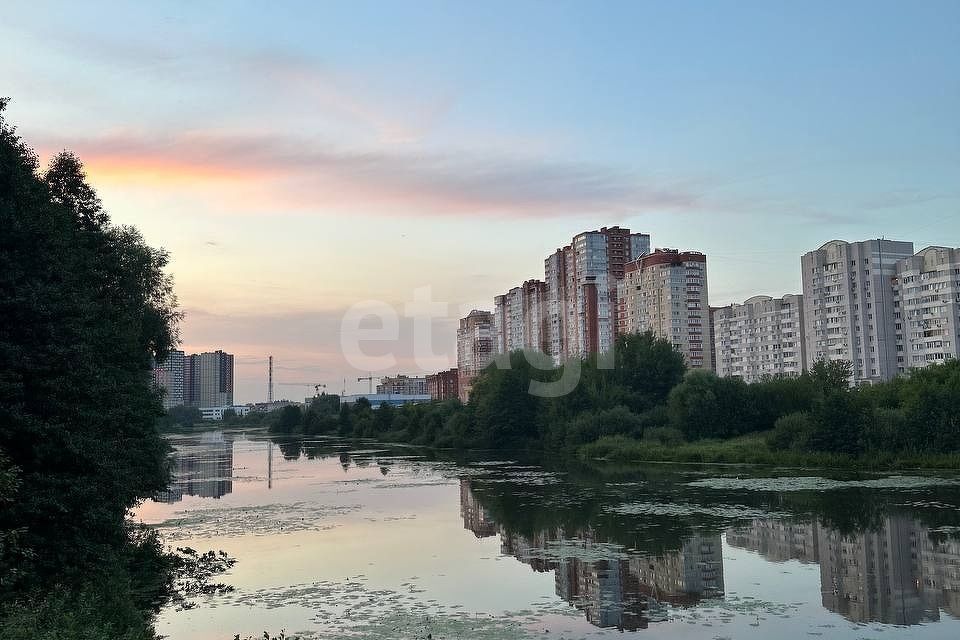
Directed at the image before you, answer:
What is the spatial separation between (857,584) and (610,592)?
5186 mm

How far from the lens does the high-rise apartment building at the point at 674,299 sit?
3302 inches

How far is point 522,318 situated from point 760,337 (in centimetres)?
3215

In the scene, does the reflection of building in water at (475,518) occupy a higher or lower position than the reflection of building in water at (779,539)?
lower

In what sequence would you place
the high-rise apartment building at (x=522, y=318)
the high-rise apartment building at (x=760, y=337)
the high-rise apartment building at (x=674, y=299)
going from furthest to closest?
1. the high-rise apartment building at (x=522, y=318)
2. the high-rise apartment building at (x=760, y=337)
3. the high-rise apartment building at (x=674, y=299)

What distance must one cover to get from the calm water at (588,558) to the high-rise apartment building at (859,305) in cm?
4599

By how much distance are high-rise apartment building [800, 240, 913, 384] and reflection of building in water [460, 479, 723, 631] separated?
206 ft

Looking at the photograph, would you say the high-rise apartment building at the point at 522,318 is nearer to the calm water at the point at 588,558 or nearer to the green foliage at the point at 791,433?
the green foliage at the point at 791,433

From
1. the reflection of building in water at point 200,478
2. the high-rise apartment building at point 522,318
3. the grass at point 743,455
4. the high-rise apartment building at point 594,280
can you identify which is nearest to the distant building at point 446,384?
the high-rise apartment building at point 522,318

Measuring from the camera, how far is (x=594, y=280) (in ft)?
295

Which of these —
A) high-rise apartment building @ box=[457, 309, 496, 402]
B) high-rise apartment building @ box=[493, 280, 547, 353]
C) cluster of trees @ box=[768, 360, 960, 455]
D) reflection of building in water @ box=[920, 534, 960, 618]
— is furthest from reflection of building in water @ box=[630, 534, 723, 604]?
high-rise apartment building @ box=[457, 309, 496, 402]

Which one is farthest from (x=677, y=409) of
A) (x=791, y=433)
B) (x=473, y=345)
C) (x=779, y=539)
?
(x=473, y=345)

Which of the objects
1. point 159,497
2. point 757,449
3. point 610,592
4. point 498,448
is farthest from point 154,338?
point 498,448

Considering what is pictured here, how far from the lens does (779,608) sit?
1439 cm

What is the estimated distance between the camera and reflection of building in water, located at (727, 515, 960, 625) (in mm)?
14367
